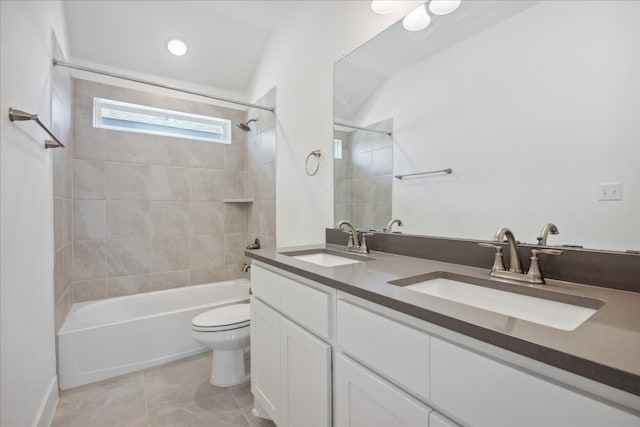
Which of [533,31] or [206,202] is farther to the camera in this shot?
[206,202]

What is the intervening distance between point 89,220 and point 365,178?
2.38 meters

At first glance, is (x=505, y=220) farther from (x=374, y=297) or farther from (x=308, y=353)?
(x=308, y=353)

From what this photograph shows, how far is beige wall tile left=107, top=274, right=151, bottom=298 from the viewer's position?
2636 mm

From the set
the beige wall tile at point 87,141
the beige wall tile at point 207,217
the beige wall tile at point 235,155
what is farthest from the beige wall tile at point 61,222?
the beige wall tile at point 235,155

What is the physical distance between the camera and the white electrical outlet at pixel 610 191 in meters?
0.88

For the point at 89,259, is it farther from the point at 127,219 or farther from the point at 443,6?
the point at 443,6

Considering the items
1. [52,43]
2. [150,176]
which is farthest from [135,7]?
[150,176]

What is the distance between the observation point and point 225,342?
194cm

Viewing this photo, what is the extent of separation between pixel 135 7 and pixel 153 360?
2713 mm

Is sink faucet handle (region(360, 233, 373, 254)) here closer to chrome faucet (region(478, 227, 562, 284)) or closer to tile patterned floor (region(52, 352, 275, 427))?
chrome faucet (region(478, 227, 562, 284))

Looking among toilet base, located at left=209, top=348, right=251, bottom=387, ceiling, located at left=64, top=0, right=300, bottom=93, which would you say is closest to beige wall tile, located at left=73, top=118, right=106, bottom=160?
ceiling, located at left=64, top=0, right=300, bottom=93

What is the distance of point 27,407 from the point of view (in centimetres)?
132

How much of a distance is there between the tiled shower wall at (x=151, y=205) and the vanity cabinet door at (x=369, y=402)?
246cm

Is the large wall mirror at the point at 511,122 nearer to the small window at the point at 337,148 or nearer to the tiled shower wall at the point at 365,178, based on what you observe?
the tiled shower wall at the point at 365,178
